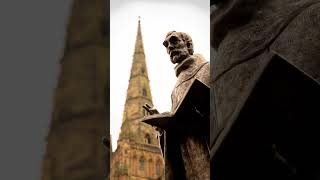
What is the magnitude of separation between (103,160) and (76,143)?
8.39ft

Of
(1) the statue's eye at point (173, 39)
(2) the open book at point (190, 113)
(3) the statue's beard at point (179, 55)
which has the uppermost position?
(1) the statue's eye at point (173, 39)

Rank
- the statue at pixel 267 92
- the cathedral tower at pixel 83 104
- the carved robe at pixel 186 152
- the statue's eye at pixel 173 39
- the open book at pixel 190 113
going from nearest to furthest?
the statue at pixel 267 92 < the cathedral tower at pixel 83 104 < the open book at pixel 190 113 < the carved robe at pixel 186 152 < the statue's eye at pixel 173 39

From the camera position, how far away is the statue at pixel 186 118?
3783 mm

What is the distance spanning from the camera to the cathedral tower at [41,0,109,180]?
3.26 meters

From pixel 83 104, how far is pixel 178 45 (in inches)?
58.5

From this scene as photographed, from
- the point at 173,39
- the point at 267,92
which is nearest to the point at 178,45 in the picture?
the point at 173,39

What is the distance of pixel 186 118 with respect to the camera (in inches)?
155

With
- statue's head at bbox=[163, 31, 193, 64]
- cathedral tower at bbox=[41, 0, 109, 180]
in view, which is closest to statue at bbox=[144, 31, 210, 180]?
statue's head at bbox=[163, 31, 193, 64]

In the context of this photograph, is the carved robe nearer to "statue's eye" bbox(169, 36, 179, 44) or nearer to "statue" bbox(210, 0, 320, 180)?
"statue's eye" bbox(169, 36, 179, 44)

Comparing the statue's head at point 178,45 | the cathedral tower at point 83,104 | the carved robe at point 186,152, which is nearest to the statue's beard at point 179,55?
the statue's head at point 178,45

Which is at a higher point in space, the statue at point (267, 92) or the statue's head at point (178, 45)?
the statue's head at point (178, 45)

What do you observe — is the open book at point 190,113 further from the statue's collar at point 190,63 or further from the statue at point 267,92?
the statue at point 267,92

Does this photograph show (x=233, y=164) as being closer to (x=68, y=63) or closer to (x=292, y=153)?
(x=292, y=153)

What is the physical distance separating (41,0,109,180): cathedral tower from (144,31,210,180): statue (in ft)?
1.38
